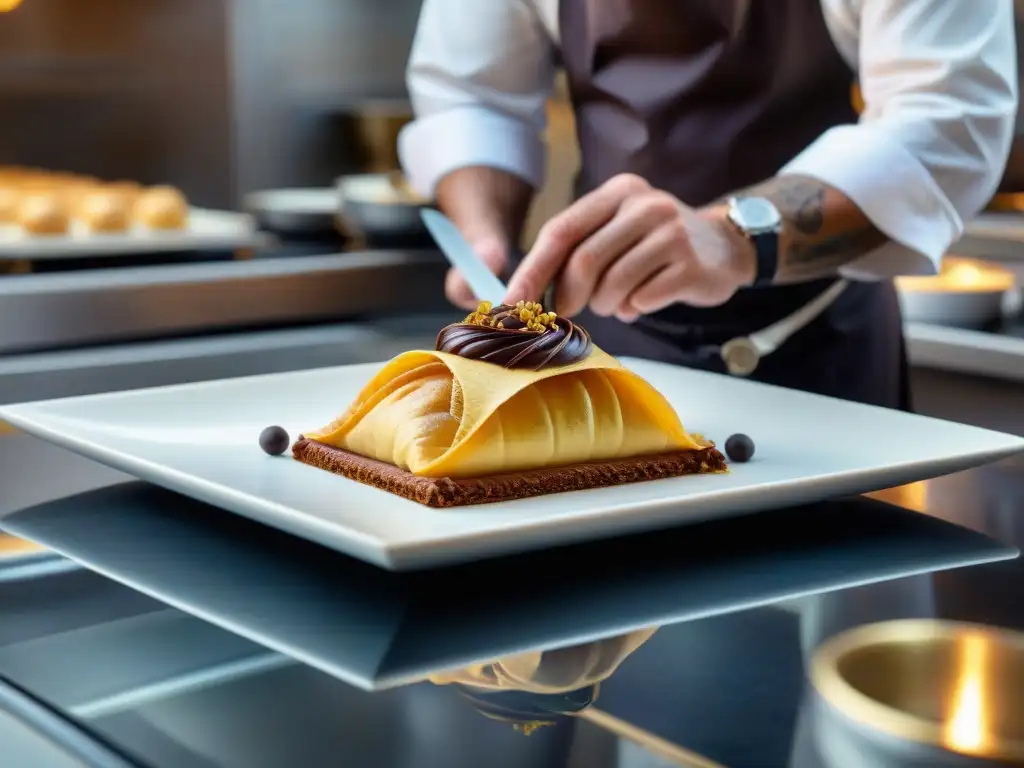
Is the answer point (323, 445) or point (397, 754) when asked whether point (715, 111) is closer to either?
point (323, 445)

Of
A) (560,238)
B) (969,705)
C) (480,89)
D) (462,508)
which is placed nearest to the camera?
(969,705)

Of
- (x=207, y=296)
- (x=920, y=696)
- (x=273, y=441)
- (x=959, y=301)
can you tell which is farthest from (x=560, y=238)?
(x=959, y=301)

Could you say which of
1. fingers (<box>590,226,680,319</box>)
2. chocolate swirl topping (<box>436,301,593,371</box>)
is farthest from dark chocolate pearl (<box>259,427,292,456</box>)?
fingers (<box>590,226,680,319</box>)

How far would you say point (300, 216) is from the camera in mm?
2434

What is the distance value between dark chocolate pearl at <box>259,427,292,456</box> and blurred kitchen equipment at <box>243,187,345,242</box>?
63.4 inches

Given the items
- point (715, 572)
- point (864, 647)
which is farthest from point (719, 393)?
point (864, 647)

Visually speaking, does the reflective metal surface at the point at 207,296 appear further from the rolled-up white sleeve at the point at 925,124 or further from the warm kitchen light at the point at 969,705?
the warm kitchen light at the point at 969,705

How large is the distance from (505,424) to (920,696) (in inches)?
13.3

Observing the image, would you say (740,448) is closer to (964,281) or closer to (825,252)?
(825,252)

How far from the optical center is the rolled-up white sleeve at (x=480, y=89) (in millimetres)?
1655

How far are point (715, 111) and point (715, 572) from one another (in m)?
0.90

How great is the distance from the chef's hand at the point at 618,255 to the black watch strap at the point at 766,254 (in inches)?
3.5

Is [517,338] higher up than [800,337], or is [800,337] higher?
[517,338]

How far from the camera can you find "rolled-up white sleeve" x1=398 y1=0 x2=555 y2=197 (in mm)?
1655
